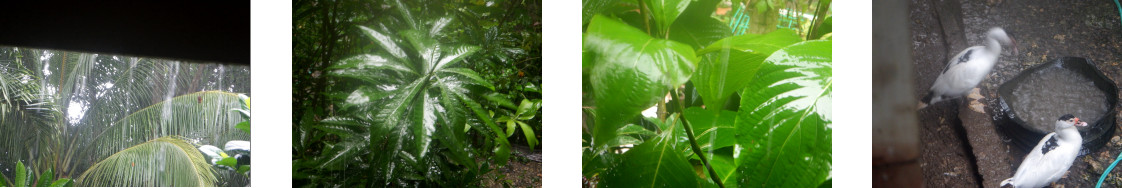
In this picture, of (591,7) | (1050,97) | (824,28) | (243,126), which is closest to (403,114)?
(243,126)

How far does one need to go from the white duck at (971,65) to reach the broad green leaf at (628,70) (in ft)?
1.91

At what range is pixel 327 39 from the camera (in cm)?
156

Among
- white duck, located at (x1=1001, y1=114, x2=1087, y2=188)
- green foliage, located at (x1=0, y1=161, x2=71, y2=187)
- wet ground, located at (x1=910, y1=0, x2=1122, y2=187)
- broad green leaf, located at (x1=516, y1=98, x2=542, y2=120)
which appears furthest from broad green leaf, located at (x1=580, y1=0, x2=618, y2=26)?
green foliage, located at (x1=0, y1=161, x2=71, y2=187)

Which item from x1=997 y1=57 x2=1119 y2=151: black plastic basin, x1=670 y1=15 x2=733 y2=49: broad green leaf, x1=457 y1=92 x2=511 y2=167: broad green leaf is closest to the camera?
x1=997 y1=57 x2=1119 y2=151: black plastic basin

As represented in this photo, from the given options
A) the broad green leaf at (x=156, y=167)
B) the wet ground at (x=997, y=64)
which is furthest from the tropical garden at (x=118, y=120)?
the wet ground at (x=997, y=64)

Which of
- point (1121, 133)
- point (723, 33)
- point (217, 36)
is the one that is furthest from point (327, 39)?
point (1121, 133)

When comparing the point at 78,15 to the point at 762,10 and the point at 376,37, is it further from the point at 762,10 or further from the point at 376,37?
the point at 762,10

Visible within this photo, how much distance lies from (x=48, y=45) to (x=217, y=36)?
418 millimetres

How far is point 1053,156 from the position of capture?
138 cm

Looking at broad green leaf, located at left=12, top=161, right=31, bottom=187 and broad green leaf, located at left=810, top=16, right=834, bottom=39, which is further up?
broad green leaf, located at left=810, top=16, right=834, bottom=39

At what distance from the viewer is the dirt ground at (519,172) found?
1573 mm

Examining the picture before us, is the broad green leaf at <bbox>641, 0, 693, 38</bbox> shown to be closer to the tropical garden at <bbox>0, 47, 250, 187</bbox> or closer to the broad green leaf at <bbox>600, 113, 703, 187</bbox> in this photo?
the broad green leaf at <bbox>600, 113, 703, 187</bbox>

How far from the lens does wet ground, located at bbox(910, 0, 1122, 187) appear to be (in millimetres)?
1374

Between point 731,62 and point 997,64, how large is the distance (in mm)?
588
